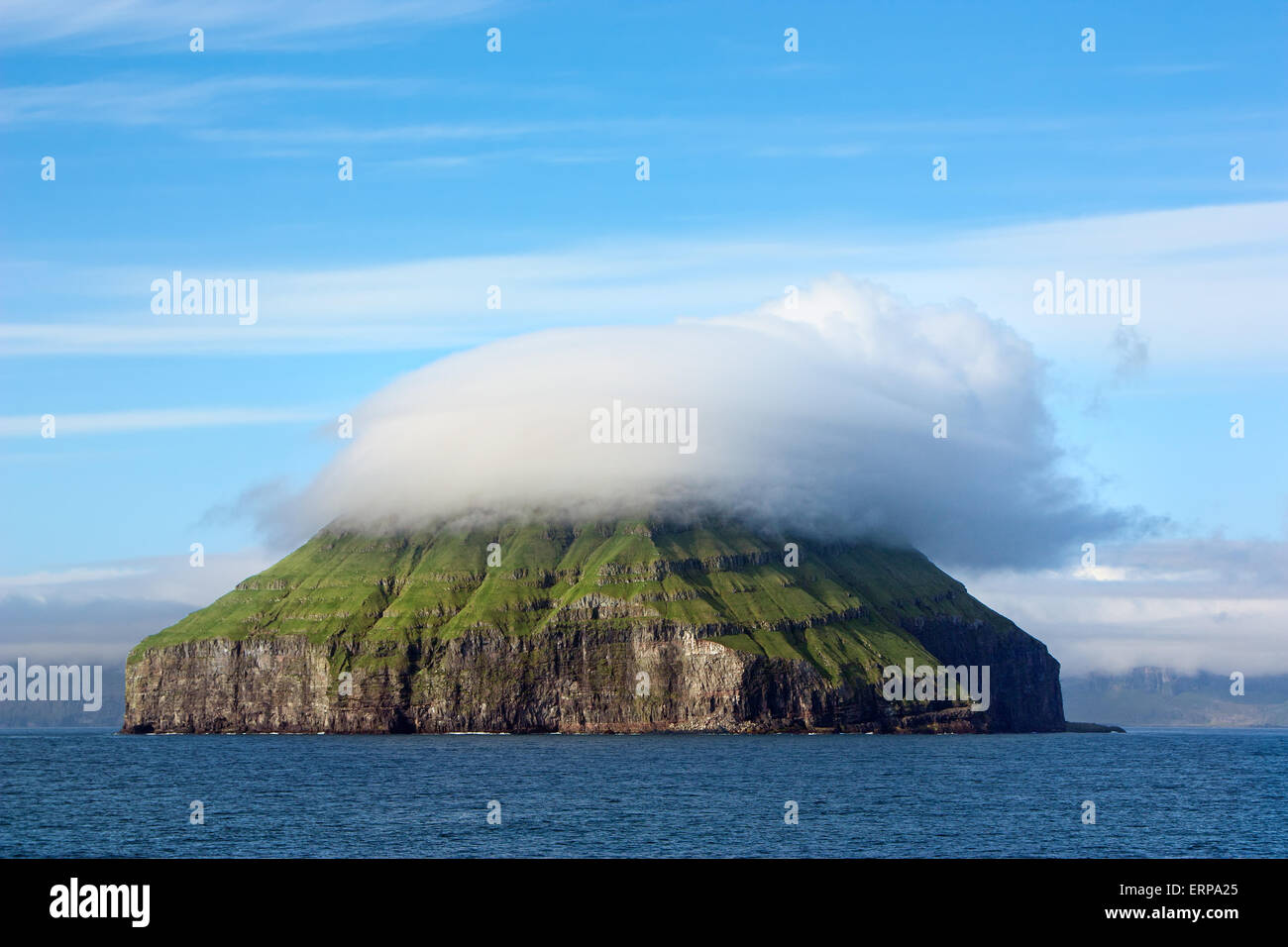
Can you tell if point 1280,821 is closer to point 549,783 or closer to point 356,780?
point 549,783

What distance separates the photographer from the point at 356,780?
158 m

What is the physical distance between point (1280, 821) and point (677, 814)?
56.6 m

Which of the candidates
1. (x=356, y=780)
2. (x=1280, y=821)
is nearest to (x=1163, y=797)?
(x=1280, y=821)

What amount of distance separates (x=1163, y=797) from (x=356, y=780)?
95.7 meters

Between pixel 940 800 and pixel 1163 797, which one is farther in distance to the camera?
pixel 1163 797
